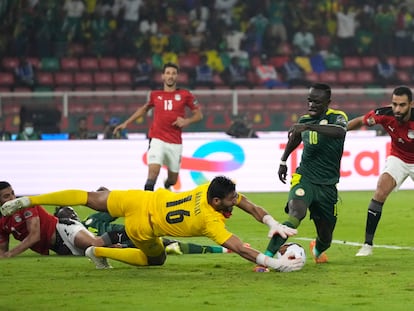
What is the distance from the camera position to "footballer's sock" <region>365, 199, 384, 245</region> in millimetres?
11491

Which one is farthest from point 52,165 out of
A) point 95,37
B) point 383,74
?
point 383,74

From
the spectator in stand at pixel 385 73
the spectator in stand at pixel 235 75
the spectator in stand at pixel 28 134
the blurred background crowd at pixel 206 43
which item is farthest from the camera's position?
the spectator in stand at pixel 385 73

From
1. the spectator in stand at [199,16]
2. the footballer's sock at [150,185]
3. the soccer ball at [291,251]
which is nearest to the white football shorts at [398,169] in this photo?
the soccer ball at [291,251]

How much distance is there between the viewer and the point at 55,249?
11.7m

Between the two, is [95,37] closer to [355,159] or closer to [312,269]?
[355,159]

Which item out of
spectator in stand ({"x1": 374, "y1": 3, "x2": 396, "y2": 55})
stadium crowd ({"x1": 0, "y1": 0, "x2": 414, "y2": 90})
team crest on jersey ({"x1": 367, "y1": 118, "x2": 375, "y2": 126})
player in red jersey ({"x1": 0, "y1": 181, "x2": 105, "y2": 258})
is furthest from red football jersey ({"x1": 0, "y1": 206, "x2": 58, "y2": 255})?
spectator in stand ({"x1": 374, "y1": 3, "x2": 396, "y2": 55})

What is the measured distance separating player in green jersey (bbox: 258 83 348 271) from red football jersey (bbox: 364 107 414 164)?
3.79 feet

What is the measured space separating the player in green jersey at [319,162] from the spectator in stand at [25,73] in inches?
715

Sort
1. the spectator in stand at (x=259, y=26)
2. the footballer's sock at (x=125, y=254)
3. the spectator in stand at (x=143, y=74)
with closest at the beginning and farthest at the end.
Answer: the footballer's sock at (x=125, y=254) → the spectator in stand at (x=143, y=74) → the spectator in stand at (x=259, y=26)

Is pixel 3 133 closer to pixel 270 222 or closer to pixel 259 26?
pixel 259 26

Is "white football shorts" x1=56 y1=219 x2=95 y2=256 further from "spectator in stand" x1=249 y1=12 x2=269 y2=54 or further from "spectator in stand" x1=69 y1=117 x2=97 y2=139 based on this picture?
"spectator in stand" x1=249 y1=12 x2=269 y2=54

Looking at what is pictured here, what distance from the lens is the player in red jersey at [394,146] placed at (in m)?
11.4

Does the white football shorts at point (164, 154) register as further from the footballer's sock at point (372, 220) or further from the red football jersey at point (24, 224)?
the footballer's sock at point (372, 220)

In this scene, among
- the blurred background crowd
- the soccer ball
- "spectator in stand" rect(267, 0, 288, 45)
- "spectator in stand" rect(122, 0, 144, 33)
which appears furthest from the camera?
"spectator in stand" rect(267, 0, 288, 45)
